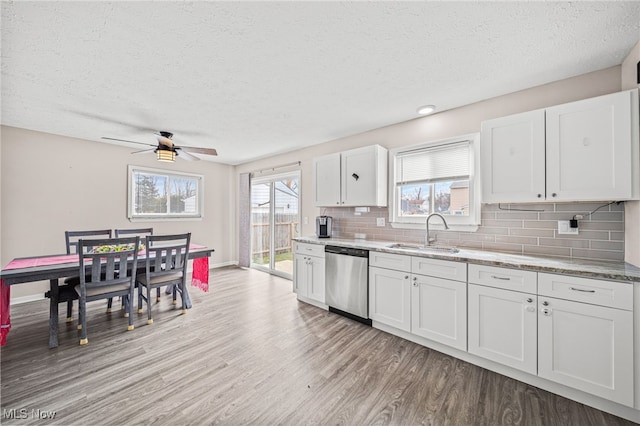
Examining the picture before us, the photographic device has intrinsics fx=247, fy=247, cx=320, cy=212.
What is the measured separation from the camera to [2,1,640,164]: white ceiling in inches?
58.1

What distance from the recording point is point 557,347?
67.7 inches

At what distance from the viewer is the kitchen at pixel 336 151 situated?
1988mm

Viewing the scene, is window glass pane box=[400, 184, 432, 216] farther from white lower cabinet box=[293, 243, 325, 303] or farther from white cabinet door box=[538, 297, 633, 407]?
white cabinet door box=[538, 297, 633, 407]

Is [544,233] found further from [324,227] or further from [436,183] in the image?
[324,227]

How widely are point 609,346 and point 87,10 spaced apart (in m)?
3.81

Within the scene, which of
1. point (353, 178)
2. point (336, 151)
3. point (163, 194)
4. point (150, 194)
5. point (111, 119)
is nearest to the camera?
point (111, 119)

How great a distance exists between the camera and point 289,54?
186cm

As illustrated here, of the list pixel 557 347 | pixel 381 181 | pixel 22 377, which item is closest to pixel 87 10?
pixel 22 377

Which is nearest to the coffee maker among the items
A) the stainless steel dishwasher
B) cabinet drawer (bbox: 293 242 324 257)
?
cabinet drawer (bbox: 293 242 324 257)

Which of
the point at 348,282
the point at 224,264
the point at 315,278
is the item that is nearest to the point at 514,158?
the point at 348,282

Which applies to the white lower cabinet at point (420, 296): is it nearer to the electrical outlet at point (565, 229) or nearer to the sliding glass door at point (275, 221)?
the electrical outlet at point (565, 229)

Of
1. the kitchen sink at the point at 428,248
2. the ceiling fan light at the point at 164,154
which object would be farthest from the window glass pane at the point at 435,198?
the ceiling fan light at the point at 164,154

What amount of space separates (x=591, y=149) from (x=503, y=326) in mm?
1473
